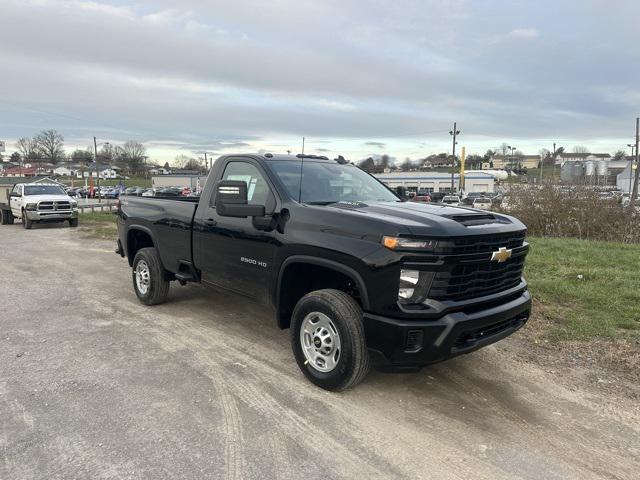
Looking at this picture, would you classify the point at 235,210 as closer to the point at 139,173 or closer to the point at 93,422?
the point at 93,422

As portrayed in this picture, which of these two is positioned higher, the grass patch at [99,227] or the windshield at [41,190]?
the windshield at [41,190]

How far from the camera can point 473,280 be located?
363cm

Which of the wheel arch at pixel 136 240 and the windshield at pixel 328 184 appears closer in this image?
the windshield at pixel 328 184

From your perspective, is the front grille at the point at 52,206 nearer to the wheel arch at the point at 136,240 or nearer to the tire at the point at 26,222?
the tire at the point at 26,222

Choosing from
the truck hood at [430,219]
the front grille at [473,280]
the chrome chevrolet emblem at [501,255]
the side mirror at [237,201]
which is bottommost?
the front grille at [473,280]

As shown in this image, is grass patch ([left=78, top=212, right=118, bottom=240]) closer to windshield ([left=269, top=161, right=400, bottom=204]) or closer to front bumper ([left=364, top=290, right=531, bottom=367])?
windshield ([left=269, top=161, right=400, bottom=204])

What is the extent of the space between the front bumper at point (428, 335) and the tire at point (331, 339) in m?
0.12

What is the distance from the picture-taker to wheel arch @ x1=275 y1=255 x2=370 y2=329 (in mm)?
3793

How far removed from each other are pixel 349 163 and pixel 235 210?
1959 mm

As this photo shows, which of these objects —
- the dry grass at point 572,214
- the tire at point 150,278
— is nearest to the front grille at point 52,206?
the tire at point 150,278

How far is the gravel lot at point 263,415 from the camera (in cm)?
297

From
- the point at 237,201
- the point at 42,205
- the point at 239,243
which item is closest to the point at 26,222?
the point at 42,205

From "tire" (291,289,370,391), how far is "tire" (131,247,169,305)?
286cm

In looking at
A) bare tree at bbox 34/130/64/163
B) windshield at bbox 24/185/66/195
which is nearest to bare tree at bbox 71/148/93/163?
bare tree at bbox 34/130/64/163
